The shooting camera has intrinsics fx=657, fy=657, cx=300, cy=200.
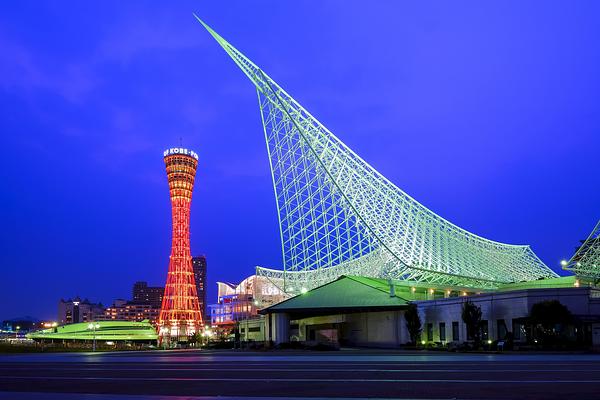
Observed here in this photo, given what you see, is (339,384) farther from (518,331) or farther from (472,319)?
(518,331)

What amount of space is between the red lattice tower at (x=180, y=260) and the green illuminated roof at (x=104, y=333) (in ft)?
63.5

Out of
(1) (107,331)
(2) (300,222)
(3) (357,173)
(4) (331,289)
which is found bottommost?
(1) (107,331)

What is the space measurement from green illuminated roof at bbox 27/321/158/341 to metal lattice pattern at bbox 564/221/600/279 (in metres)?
101

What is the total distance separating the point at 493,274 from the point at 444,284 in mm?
12284

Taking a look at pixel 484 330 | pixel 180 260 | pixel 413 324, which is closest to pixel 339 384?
pixel 484 330

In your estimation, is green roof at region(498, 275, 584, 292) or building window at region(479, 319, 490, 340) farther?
green roof at region(498, 275, 584, 292)

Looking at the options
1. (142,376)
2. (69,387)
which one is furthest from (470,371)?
(69,387)

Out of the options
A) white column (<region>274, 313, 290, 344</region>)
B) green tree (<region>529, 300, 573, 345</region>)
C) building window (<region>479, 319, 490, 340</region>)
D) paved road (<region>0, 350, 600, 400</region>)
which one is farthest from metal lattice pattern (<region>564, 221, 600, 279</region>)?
paved road (<region>0, 350, 600, 400</region>)

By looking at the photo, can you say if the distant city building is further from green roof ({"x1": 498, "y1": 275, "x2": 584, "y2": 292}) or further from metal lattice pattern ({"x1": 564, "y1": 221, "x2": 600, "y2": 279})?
metal lattice pattern ({"x1": 564, "y1": 221, "x2": 600, "y2": 279})

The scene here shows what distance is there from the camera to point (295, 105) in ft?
212

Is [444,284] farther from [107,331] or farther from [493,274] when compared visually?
[107,331]

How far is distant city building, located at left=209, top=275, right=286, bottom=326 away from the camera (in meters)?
136

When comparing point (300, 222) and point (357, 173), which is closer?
point (357, 173)

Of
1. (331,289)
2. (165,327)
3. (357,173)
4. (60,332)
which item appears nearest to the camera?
(357,173)
